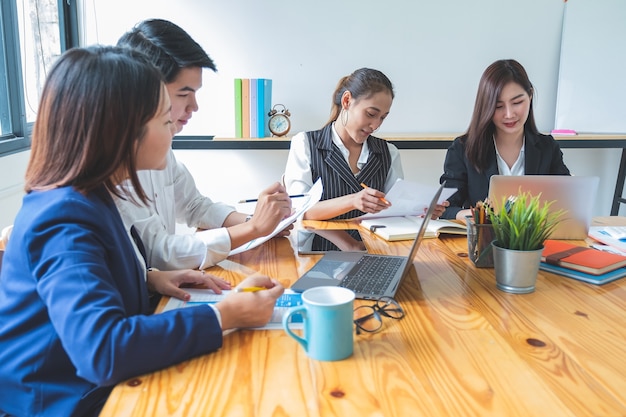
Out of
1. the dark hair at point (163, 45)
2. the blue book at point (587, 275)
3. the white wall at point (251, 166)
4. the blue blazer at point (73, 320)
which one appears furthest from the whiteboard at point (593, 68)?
the blue blazer at point (73, 320)

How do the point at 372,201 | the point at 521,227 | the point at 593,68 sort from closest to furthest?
the point at 521,227
the point at 372,201
the point at 593,68

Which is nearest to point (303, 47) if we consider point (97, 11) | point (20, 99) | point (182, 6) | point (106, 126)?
point (182, 6)

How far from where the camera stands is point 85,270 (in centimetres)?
77

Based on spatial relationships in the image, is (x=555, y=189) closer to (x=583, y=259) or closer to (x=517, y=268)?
(x=583, y=259)

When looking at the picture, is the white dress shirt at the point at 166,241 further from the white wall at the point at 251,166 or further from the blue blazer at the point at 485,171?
the white wall at the point at 251,166

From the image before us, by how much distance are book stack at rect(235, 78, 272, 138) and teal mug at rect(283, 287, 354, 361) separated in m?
2.25

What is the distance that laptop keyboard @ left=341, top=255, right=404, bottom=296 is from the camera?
1094 millimetres

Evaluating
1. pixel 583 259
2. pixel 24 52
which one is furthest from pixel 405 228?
pixel 24 52

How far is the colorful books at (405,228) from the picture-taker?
157cm

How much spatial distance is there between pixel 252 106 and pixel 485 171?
4.46 ft

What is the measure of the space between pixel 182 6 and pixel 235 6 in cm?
29

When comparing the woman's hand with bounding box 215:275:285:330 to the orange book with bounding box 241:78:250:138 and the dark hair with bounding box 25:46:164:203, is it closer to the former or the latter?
the dark hair with bounding box 25:46:164:203

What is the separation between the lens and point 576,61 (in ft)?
10.6

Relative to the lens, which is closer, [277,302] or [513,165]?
[277,302]
